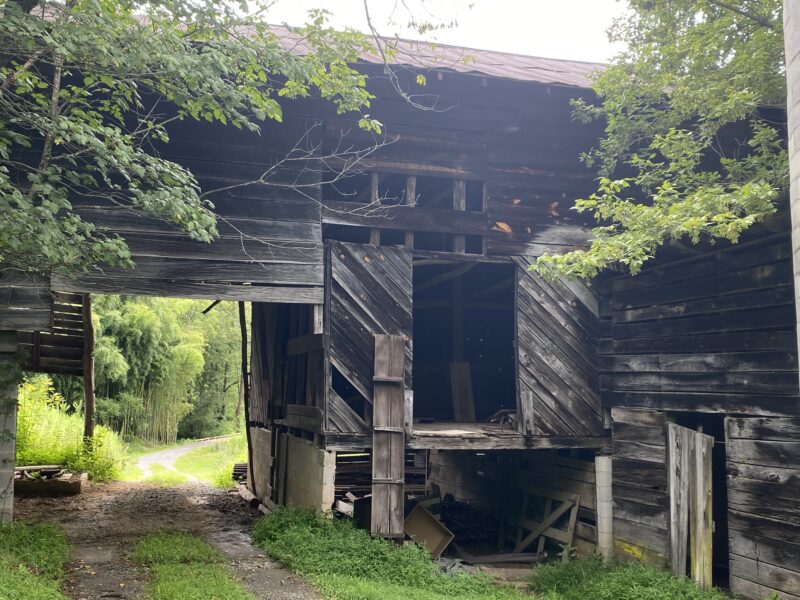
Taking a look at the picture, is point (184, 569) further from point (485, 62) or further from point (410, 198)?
point (485, 62)

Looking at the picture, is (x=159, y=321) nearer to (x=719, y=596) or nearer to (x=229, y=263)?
(x=229, y=263)

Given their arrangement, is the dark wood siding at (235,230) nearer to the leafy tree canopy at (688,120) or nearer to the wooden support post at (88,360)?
the leafy tree canopy at (688,120)

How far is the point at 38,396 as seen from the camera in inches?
754

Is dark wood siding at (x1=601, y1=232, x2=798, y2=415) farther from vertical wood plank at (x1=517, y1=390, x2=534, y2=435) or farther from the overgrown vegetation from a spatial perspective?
the overgrown vegetation

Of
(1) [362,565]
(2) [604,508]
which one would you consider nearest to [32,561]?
(1) [362,565]

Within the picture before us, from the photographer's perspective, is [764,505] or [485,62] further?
[485,62]

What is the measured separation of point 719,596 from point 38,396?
1715cm

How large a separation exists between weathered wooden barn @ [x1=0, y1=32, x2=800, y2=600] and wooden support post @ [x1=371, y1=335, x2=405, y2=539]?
29mm

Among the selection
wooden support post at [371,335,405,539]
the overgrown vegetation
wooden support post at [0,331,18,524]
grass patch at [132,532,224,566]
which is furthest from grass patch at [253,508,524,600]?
the overgrown vegetation

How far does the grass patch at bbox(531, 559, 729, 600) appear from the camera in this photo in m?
→ 8.36

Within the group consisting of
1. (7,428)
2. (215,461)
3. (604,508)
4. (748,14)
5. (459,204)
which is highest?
(748,14)

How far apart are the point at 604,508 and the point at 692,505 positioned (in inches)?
A: 70.1

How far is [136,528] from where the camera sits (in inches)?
450

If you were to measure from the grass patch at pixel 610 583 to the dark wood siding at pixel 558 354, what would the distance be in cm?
191
